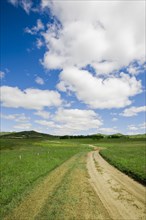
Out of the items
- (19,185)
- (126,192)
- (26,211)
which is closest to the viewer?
(26,211)

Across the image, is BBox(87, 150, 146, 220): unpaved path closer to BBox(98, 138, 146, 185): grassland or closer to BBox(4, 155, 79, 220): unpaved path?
BBox(98, 138, 146, 185): grassland

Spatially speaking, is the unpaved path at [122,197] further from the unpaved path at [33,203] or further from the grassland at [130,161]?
→ the unpaved path at [33,203]

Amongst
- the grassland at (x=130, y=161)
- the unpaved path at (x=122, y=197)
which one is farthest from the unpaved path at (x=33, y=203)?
the grassland at (x=130, y=161)

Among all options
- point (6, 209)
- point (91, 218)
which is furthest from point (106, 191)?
point (6, 209)

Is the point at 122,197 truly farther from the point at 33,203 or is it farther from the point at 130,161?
the point at 130,161

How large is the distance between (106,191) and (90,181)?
3.86 metres

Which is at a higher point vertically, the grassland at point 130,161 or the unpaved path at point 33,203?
the grassland at point 130,161

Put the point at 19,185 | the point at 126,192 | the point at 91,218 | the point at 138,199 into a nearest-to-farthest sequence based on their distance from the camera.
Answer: the point at 91,218
the point at 138,199
the point at 126,192
the point at 19,185

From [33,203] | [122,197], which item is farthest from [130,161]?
[33,203]

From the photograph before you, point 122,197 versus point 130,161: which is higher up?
point 130,161

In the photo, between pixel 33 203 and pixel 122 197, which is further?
pixel 122 197

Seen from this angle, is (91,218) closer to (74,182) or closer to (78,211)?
(78,211)

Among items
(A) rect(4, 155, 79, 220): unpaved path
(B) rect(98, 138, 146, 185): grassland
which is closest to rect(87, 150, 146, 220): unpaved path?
(B) rect(98, 138, 146, 185): grassland

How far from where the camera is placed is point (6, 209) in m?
11.7
